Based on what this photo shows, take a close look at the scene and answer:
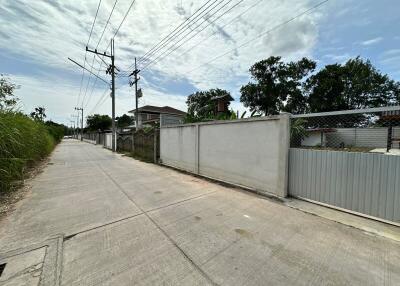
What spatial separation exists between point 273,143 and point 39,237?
455cm

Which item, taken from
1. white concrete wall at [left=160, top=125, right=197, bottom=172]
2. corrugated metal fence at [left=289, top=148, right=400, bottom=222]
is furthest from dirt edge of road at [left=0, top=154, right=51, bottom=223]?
corrugated metal fence at [left=289, top=148, right=400, bottom=222]

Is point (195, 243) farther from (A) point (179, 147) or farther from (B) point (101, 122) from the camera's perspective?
(B) point (101, 122)

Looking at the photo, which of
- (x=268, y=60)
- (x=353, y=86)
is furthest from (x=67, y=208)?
(x=353, y=86)

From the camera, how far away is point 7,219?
11.1 feet

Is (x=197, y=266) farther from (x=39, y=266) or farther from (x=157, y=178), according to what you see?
(x=157, y=178)

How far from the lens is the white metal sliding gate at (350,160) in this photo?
10.2ft

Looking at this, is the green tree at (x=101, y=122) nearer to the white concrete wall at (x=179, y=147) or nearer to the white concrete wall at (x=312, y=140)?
the white concrete wall at (x=179, y=147)

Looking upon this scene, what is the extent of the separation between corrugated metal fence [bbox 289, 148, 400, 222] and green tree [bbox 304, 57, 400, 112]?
23990 mm

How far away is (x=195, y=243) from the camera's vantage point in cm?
262

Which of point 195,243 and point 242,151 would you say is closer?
point 195,243

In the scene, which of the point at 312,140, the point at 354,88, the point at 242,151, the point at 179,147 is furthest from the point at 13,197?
the point at 354,88

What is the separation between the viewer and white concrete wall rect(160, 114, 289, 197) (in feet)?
Result: 14.5

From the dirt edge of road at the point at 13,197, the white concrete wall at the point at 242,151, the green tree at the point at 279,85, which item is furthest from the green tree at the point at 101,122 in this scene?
the white concrete wall at the point at 242,151

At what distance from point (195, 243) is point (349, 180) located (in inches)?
116
